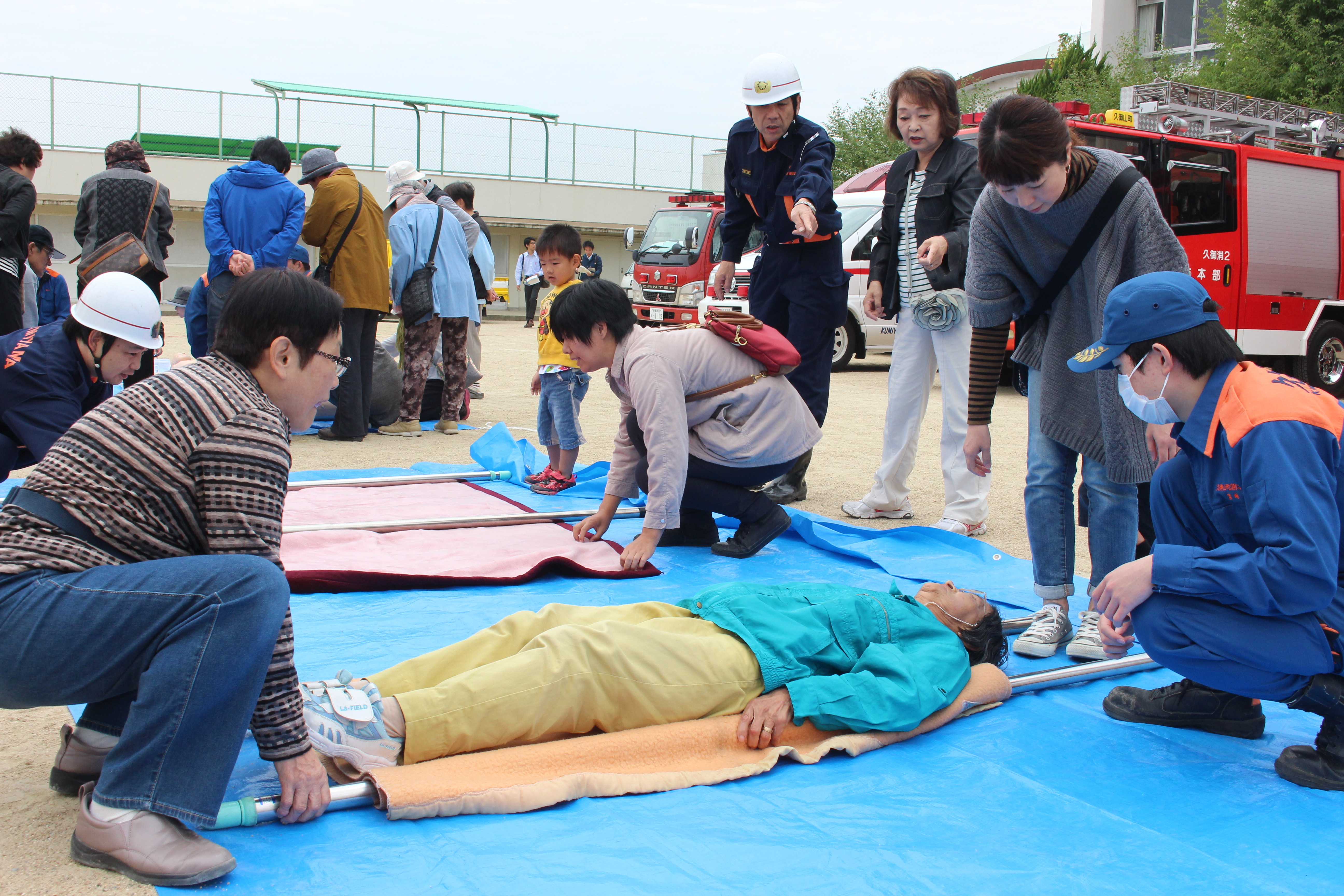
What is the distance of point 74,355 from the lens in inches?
132

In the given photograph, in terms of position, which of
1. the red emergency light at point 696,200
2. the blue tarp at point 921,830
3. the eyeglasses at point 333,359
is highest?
the red emergency light at point 696,200

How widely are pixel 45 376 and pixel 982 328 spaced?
2.96 meters

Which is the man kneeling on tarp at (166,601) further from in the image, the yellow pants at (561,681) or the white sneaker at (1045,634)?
the white sneaker at (1045,634)

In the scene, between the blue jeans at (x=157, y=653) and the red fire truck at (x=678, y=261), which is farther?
the red fire truck at (x=678, y=261)

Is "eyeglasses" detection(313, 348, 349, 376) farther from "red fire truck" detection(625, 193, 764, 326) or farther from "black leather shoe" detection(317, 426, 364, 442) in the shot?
"red fire truck" detection(625, 193, 764, 326)

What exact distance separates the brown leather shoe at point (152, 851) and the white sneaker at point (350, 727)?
30 centimetres

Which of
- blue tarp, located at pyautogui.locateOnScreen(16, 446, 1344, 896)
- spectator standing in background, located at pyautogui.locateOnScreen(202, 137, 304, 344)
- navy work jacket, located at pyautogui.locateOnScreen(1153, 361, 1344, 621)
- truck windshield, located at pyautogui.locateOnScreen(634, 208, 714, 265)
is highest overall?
truck windshield, located at pyautogui.locateOnScreen(634, 208, 714, 265)

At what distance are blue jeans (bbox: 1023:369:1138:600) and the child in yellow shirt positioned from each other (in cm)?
240

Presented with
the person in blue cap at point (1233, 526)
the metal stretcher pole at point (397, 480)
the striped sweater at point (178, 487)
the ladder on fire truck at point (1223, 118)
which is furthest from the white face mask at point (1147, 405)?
the ladder on fire truck at point (1223, 118)

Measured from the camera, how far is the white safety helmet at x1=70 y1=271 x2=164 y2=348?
325 cm

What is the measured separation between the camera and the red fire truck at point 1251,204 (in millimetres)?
9242

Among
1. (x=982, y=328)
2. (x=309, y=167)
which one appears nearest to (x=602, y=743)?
(x=982, y=328)

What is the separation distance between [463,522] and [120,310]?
1.57 meters

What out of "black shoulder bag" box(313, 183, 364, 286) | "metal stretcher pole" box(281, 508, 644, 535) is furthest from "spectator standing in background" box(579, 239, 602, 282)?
"metal stretcher pole" box(281, 508, 644, 535)
